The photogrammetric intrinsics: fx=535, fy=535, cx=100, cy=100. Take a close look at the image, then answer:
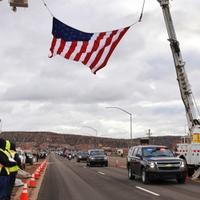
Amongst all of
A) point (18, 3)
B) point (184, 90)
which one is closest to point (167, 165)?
point (184, 90)

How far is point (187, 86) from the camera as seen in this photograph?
26969mm

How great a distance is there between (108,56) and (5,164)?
12860 mm

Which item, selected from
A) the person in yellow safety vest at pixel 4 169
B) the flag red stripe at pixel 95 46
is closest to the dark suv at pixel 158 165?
the flag red stripe at pixel 95 46

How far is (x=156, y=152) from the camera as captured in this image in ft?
80.2

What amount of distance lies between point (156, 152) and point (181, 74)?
480 centimetres

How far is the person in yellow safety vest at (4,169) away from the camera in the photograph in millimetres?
9375

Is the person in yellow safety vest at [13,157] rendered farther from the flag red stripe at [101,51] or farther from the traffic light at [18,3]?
the flag red stripe at [101,51]

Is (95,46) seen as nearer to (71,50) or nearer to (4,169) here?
(71,50)

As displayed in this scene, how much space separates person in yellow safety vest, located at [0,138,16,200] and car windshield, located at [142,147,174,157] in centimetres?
1508

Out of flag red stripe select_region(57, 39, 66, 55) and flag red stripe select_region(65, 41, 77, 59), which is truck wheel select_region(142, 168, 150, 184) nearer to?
flag red stripe select_region(65, 41, 77, 59)

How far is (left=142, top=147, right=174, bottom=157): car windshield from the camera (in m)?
24.2

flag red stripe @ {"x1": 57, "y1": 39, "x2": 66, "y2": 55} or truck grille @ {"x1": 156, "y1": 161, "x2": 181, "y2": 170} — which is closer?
→ flag red stripe @ {"x1": 57, "y1": 39, "x2": 66, "y2": 55}

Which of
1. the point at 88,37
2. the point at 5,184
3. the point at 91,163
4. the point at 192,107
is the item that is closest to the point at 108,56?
the point at 88,37

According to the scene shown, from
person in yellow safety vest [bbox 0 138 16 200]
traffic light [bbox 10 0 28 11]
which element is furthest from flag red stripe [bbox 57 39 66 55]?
person in yellow safety vest [bbox 0 138 16 200]
